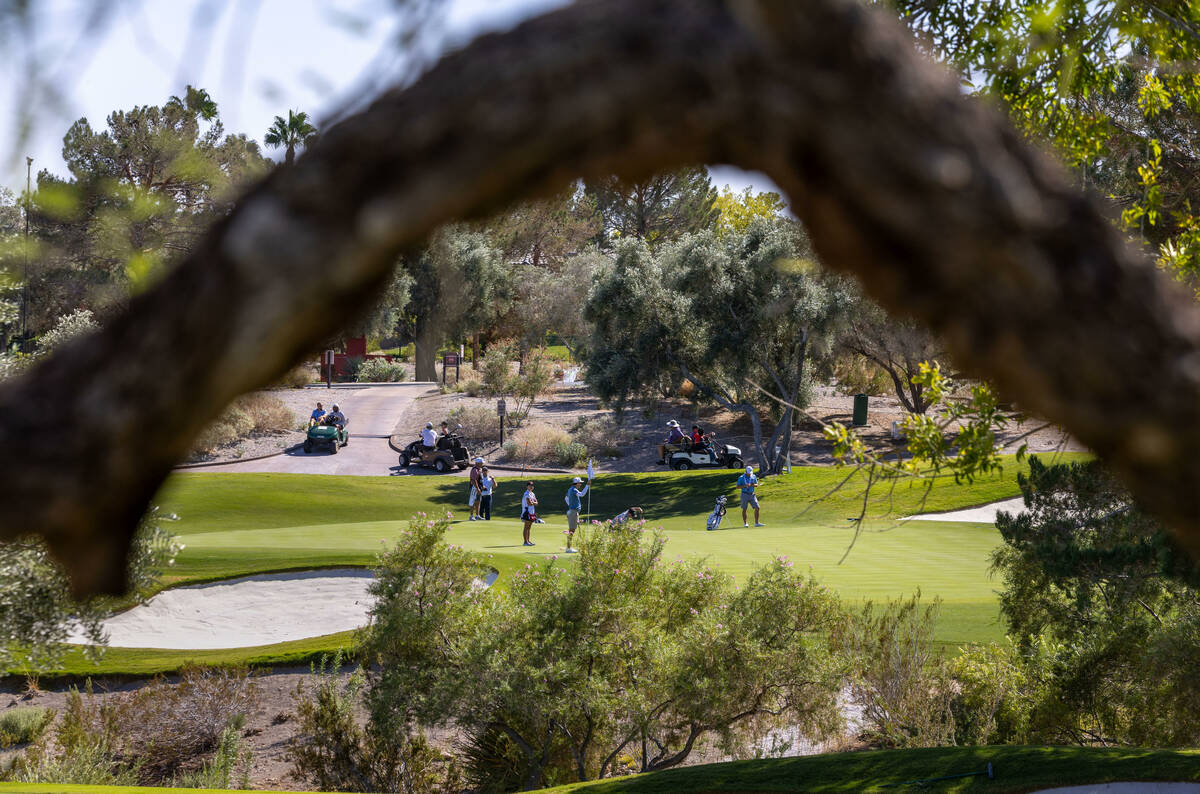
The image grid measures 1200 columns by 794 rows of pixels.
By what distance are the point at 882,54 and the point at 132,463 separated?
0.77 metres

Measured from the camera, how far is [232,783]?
11.0m

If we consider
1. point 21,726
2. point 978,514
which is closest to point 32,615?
point 21,726

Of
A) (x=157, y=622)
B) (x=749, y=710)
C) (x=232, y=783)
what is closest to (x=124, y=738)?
(x=232, y=783)

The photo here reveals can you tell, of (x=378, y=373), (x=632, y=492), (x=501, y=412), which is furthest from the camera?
(x=378, y=373)

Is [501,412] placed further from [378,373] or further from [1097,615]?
[1097,615]

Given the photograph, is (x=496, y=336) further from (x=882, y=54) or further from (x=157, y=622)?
(x=882, y=54)

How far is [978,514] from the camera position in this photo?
22.9 metres

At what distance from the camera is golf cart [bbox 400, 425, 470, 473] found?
96.8 feet

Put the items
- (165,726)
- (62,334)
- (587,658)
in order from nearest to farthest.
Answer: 1. (62,334)
2. (587,658)
3. (165,726)

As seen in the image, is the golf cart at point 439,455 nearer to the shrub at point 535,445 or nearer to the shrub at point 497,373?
the shrub at point 535,445

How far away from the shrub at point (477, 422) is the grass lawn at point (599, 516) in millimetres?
4547

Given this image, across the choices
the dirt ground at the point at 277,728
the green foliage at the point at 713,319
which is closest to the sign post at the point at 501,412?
the green foliage at the point at 713,319

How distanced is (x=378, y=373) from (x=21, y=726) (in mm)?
36004

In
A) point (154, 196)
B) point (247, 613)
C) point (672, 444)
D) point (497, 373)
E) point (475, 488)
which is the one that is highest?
point (497, 373)
